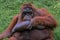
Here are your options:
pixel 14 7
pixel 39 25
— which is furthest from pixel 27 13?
pixel 14 7

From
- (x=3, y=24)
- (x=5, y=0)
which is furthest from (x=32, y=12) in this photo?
(x=5, y=0)

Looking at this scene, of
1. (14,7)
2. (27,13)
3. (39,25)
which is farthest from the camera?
(14,7)

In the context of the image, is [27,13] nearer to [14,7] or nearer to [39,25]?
[39,25]

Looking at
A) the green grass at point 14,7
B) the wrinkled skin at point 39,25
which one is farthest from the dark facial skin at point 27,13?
the green grass at point 14,7

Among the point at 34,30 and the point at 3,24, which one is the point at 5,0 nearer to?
the point at 3,24

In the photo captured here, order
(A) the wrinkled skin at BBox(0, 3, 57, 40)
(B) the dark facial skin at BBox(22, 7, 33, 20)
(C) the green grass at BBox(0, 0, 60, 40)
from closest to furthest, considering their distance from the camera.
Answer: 1. (A) the wrinkled skin at BBox(0, 3, 57, 40)
2. (B) the dark facial skin at BBox(22, 7, 33, 20)
3. (C) the green grass at BBox(0, 0, 60, 40)

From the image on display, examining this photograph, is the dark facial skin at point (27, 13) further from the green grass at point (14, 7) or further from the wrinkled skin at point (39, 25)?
the green grass at point (14, 7)

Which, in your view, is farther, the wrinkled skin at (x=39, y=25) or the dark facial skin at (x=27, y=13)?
the dark facial skin at (x=27, y=13)

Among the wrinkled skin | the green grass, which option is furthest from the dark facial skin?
the green grass

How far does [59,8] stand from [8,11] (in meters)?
1.24

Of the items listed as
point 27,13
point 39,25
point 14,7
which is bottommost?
point 14,7

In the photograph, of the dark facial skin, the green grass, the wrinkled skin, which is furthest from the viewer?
the green grass

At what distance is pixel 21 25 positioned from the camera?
6.05m

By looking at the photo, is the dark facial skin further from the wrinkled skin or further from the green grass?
the green grass
